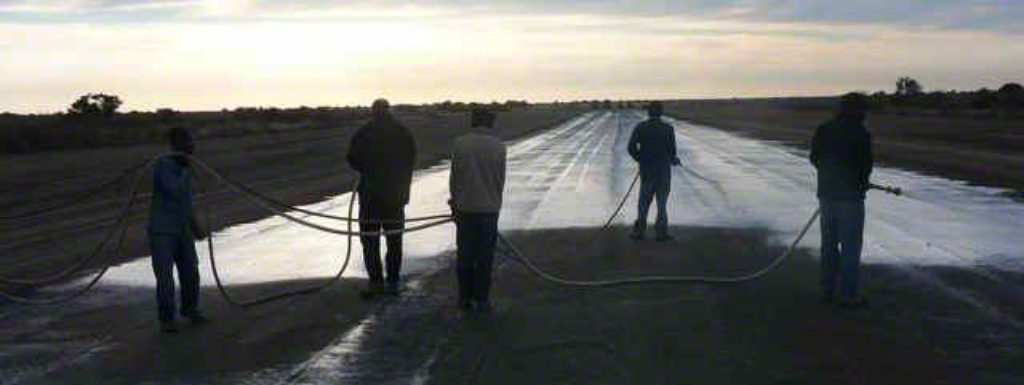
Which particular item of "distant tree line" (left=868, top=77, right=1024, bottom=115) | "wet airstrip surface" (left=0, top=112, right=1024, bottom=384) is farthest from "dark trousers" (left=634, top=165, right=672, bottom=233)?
"distant tree line" (left=868, top=77, right=1024, bottom=115)

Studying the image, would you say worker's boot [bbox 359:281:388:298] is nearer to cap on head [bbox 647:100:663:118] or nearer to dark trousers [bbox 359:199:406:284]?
dark trousers [bbox 359:199:406:284]

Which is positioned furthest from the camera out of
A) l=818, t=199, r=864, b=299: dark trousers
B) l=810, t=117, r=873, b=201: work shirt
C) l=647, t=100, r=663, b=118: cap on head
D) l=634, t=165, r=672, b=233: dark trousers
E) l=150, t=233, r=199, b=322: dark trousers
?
l=634, t=165, r=672, b=233: dark trousers

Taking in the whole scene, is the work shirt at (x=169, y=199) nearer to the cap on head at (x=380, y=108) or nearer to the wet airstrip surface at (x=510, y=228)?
the wet airstrip surface at (x=510, y=228)

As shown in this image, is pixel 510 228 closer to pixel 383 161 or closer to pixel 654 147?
pixel 654 147

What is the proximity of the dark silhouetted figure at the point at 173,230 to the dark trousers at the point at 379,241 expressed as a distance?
158cm

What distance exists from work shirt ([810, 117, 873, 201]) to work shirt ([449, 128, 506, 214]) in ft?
8.68

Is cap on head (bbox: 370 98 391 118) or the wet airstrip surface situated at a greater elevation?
cap on head (bbox: 370 98 391 118)

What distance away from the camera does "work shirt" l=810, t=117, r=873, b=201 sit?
9766 mm

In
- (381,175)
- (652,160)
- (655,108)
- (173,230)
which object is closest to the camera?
(173,230)

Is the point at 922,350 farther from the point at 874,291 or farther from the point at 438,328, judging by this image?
the point at 438,328

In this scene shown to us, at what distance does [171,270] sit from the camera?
9234 millimetres

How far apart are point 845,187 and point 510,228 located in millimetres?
7171

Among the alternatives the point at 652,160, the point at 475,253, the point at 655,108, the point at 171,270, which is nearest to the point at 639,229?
the point at 652,160

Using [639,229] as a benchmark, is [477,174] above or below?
above
